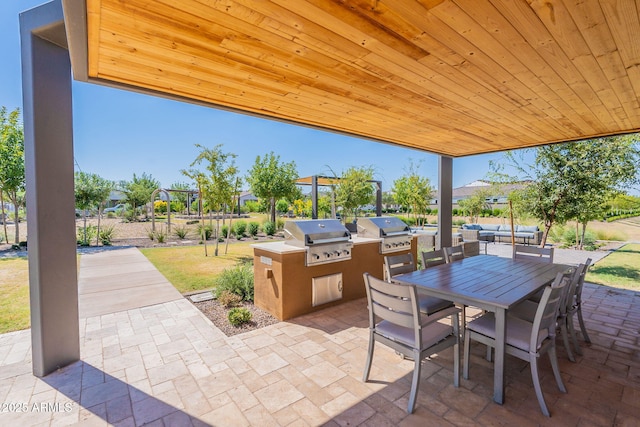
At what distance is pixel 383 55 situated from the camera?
74.9 inches

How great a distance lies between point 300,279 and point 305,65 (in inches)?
91.7

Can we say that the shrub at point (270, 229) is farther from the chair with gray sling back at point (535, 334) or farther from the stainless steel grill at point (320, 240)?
the chair with gray sling back at point (535, 334)

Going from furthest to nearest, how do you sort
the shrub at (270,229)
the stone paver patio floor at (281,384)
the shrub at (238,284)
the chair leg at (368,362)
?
1. the shrub at (270,229)
2. the shrub at (238,284)
3. the chair leg at (368,362)
4. the stone paver patio floor at (281,384)

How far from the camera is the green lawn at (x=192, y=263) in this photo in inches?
200

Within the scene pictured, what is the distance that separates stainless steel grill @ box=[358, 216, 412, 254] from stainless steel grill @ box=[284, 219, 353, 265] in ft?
2.39

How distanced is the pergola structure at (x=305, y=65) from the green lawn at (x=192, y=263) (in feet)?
8.75

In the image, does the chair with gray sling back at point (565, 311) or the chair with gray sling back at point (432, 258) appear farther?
the chair with gray sling back at point (432, 258)

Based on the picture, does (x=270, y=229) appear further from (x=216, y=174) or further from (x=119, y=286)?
(x=119, y=286)

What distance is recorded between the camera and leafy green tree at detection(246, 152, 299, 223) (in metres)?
11.5

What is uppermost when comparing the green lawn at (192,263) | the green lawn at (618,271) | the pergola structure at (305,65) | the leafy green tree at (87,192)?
the pergola structure at (305,65)

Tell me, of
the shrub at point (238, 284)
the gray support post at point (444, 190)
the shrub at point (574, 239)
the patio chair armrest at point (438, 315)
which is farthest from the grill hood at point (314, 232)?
the shrub at point (574, 239)

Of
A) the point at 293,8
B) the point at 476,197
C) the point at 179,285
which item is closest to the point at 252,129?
the point at 476,197

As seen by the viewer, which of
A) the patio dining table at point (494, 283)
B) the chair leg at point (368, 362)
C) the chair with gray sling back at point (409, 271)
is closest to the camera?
the patio dining table at point (494, 283)

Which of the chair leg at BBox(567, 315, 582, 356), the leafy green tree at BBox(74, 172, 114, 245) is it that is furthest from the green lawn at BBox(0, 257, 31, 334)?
the chair leg at BBox(567, 315, 582, 356)
